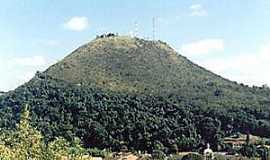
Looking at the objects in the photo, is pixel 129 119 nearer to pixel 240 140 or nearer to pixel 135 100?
pixel 135 100

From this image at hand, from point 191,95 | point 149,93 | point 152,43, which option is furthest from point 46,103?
point 152,43

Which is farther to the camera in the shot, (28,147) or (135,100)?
(135,100)

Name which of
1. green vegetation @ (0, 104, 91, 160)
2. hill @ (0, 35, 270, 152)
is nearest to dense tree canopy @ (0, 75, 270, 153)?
hill @ (0, 35, 270, 152)

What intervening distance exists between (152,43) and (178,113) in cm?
5056

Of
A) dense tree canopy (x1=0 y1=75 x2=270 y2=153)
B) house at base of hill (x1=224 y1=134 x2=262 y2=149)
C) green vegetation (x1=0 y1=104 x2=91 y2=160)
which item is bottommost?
green vegetation (x1=0 y1=104 x2=91 y2=160)

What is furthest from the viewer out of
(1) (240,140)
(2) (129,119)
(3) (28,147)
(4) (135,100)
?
(4) (135,100)

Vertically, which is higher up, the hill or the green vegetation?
the hill

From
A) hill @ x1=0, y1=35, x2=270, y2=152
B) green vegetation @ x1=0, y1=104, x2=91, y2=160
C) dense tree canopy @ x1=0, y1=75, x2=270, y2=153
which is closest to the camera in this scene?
green vegetation @ x1=0, y1=104, x2=91, y2=160

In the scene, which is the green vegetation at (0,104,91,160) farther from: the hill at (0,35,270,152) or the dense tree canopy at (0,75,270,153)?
the dense tree canopy at (0,75,270,153)

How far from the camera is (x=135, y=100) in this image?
144m

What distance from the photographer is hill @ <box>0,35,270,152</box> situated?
12850 centimetres

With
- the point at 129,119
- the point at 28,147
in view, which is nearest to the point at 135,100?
the point at 129,119

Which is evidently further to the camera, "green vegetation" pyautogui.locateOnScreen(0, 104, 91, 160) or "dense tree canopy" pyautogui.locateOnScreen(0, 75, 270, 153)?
"dense tree canopy" pyautogui.locateOnScreen(0, 75, 270, 153)

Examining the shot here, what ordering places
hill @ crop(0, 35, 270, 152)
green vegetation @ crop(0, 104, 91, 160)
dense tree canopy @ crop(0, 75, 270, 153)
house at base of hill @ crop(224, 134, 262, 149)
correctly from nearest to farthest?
green vegetation @ crop(0, 104, 91, 160) < house at base of hill @ crop(224, 134, 262, 149) < dense tree canopy @ crop(0, 75, 270, 153) < hill @ crop(0, 35, 270, 152)
